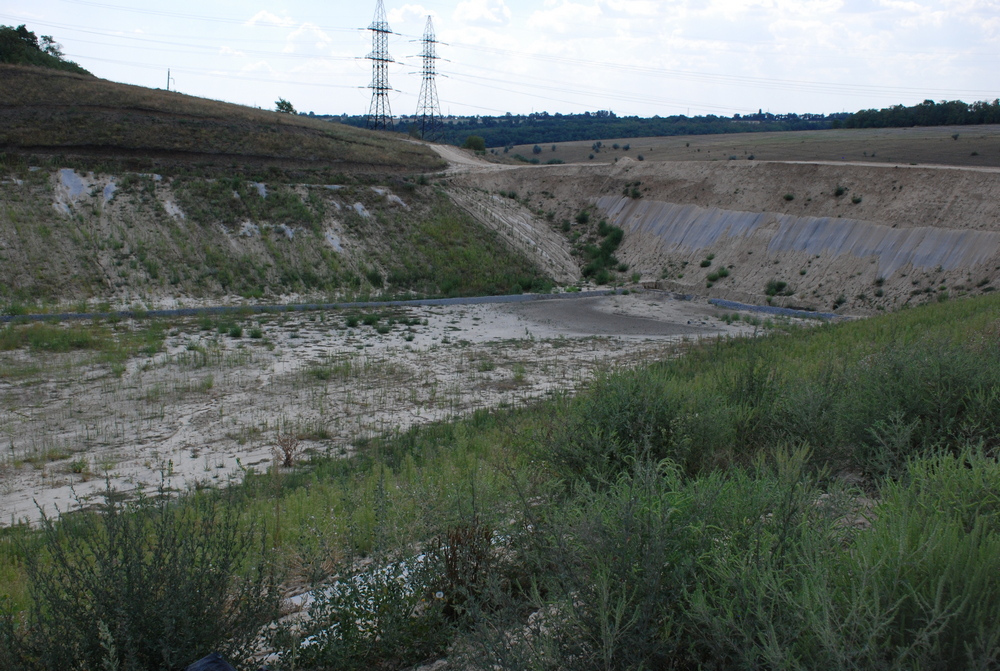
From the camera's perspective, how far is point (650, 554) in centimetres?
336

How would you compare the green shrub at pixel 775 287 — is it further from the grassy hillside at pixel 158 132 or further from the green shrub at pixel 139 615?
the green shrub at pixel 139 615

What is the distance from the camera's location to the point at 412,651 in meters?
4.05

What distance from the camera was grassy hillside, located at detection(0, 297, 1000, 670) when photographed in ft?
9.59

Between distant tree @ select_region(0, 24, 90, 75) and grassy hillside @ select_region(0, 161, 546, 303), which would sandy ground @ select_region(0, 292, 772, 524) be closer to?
grassy hillside @ select_region(0, 161, 546, 303)

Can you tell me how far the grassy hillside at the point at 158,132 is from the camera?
27481 millimetres

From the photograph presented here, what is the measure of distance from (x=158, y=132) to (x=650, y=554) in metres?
33.5

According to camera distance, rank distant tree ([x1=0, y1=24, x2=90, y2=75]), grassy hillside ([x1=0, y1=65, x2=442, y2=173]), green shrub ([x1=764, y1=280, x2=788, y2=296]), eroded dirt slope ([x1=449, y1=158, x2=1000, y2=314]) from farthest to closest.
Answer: distant tree ([x1=0, y1=24, x2=90, y2=75])
grassy hillside ([x1=0, y1=65, x2=442, y2=173])
green shrub ([x1=764, y1=280, x2=788, y2=296])
eroded dirt slope ([x1=449, y1=158, x2=1000, y2=314])

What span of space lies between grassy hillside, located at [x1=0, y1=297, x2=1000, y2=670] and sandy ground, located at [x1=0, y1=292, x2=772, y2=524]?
8.08ft

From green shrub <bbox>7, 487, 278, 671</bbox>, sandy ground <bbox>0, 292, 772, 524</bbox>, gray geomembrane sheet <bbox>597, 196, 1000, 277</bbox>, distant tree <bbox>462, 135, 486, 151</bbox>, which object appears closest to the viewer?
green shrub <bbox>7, 487, 278, 671</bbox>

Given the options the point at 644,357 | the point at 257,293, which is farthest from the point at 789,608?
the point at 257,293

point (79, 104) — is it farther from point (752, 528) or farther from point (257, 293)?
point (752, 528)

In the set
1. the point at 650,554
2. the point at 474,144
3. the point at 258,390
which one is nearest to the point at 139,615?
the point at 650,554

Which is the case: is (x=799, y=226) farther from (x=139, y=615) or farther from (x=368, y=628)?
(x=139, y=615)

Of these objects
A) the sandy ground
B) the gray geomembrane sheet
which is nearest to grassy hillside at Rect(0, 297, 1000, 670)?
the sandy ground
